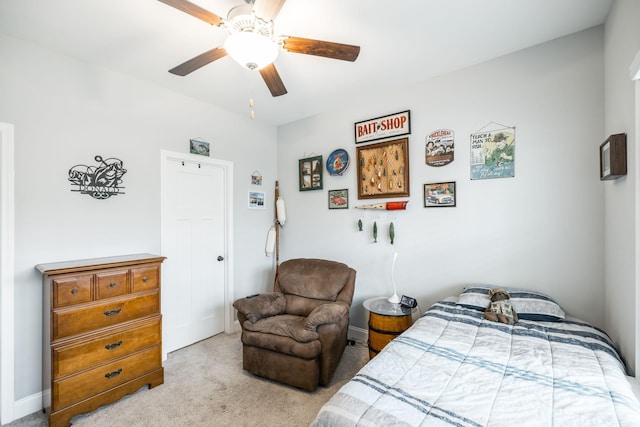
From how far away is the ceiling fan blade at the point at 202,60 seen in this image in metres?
1.79

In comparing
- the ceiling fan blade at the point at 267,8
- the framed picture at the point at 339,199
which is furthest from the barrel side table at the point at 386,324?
the ceiling fan blade at the point at 267,8

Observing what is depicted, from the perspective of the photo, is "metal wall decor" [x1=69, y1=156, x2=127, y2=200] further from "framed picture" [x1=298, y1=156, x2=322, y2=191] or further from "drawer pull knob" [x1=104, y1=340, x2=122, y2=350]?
"framed picture" [x1=298, y1=156, x2=322, y2=191]

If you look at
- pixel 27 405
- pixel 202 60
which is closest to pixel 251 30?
pixel 202 60

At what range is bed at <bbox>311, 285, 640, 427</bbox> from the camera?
1.08 metres

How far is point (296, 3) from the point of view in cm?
176

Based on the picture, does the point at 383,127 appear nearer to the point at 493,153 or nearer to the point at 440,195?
the point at 440,195

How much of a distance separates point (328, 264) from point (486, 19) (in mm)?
2407

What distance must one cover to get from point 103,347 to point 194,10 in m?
2.35

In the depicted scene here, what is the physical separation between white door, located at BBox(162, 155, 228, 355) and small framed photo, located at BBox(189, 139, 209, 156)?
70mm

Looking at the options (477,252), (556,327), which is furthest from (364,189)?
(556,327)

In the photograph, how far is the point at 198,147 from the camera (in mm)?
3221

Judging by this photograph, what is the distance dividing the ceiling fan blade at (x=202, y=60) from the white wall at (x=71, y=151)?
1.08m

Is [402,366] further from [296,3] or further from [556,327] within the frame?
[296,3]

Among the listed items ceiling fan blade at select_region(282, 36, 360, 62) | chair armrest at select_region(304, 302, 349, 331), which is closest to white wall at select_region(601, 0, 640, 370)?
ceiling fan blade at select_region(282, 36, 360, 62)
